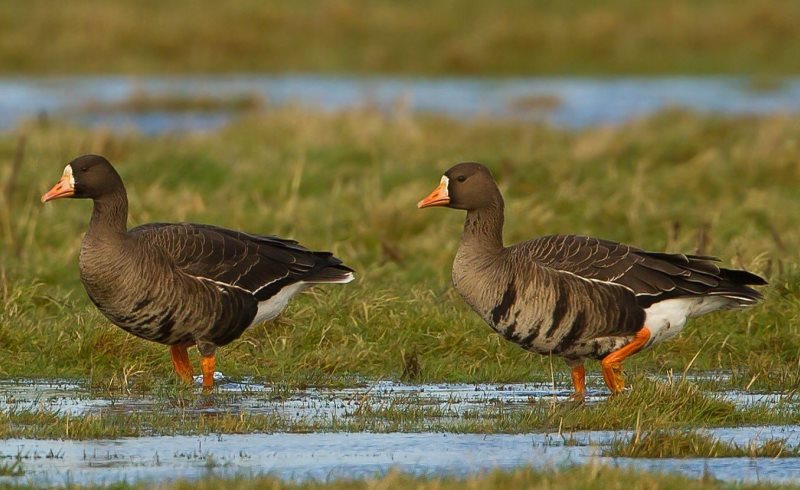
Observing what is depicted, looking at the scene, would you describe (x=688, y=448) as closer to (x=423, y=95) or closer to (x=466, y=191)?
(x=466, y=191)

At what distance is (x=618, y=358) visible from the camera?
9.39 m

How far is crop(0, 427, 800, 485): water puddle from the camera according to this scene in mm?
7000

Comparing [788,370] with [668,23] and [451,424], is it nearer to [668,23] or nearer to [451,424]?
[451,424]

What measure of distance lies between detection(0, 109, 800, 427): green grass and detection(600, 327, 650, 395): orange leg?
15.6 inches

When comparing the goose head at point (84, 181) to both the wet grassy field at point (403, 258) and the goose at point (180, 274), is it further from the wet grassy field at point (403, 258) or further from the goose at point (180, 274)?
the wet grassy field at point (403, 258)

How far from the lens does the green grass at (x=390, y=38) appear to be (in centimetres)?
3700

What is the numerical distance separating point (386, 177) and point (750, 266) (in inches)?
Answer: 238

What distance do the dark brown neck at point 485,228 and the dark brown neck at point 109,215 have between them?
2.41 m

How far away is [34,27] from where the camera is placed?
37469 millimetres

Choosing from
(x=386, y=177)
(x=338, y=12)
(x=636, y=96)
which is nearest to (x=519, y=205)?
(x=386, y=177)

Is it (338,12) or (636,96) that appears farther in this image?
(338,12)

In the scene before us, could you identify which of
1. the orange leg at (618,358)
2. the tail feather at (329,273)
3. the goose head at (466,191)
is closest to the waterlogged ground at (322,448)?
the orange leg at (618,358)

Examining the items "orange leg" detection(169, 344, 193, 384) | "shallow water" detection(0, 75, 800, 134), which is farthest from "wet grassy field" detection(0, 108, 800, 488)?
"shallow water" detection(0, 75, 800, 134)

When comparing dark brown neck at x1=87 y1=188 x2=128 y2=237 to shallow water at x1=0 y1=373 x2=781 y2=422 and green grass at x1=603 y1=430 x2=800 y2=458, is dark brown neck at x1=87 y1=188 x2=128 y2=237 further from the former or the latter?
green grass at x1=603 y1=430 x2=800 y2=458
